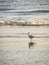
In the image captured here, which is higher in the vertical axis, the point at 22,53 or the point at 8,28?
the point at 8,28

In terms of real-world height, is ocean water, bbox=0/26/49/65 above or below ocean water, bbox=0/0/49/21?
below

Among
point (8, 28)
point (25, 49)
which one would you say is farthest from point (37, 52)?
point (8, 28)

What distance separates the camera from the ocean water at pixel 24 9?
2.29 feet

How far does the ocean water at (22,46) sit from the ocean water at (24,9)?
0.15 ft

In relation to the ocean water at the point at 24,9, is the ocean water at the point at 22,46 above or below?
below

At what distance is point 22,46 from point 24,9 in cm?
17

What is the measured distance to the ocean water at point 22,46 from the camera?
71 cm

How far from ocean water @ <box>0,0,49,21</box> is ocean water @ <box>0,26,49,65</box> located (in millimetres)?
45

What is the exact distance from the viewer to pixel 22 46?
72 centimetres

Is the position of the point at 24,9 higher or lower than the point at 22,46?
higher

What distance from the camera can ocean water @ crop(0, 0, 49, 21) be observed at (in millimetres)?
697

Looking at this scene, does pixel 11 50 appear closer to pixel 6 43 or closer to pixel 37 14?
pixel 6 43

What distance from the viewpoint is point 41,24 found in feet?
2.32

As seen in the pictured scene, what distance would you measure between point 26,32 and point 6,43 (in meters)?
0.10
